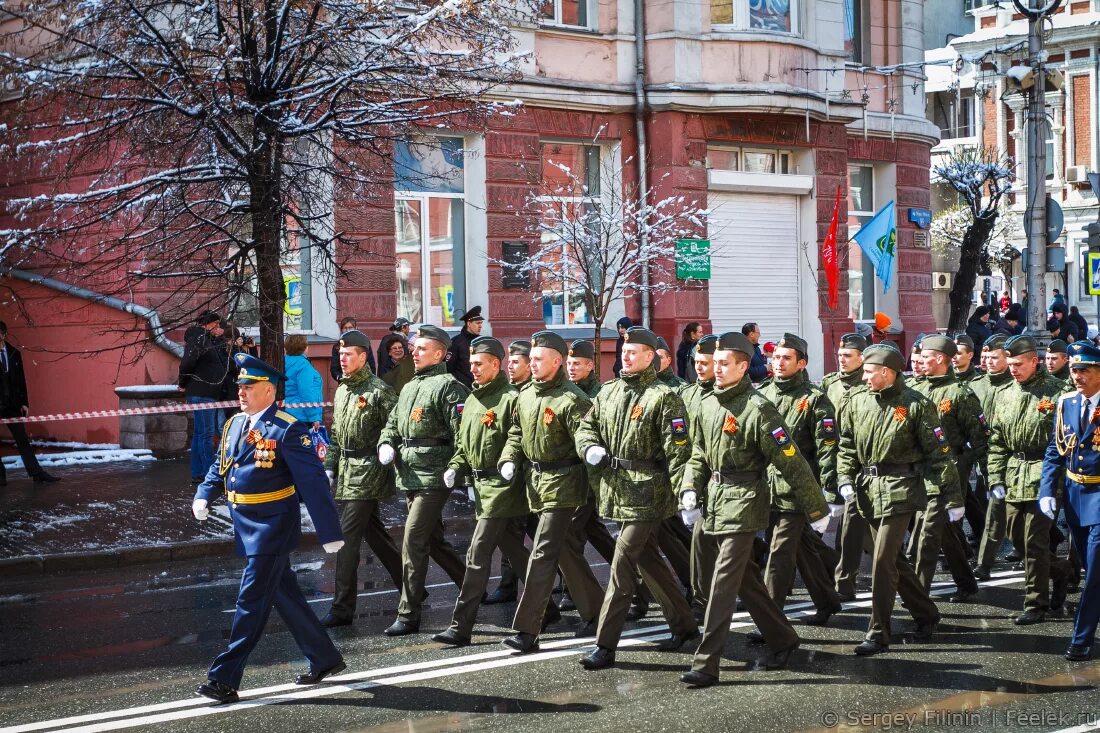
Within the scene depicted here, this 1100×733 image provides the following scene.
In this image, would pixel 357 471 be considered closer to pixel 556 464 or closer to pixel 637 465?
pixel 556 464

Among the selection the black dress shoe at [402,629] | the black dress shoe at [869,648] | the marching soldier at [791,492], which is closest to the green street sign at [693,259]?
the marching soldier at [791,492]

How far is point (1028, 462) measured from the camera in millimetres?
10719

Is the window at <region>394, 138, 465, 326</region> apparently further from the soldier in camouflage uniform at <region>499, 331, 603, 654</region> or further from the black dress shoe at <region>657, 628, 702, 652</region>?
the black dress shoe at <region>657, 628, 702, 652</region>

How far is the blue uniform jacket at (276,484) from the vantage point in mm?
8164

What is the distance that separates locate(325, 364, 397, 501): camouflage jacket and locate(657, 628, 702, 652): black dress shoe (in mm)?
2426

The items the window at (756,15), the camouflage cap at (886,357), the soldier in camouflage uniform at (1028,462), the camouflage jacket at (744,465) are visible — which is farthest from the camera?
the window at (756,15)

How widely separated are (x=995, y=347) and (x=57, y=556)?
820 cm

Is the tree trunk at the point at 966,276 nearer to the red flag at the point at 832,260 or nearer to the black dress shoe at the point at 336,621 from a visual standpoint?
the red flag at the point at 832,260

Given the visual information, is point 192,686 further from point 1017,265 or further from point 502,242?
point 1017,265

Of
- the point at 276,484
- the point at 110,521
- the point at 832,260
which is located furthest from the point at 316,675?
the point at 832,260

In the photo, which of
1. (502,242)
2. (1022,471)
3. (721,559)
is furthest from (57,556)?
(502,242)

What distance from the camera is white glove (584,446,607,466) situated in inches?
345

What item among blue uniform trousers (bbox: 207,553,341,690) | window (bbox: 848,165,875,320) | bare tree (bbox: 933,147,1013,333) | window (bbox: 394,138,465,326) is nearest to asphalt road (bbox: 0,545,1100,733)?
blue uniform trousers (bbox: 207,553,341,690)

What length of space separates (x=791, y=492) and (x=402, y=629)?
273 cm
